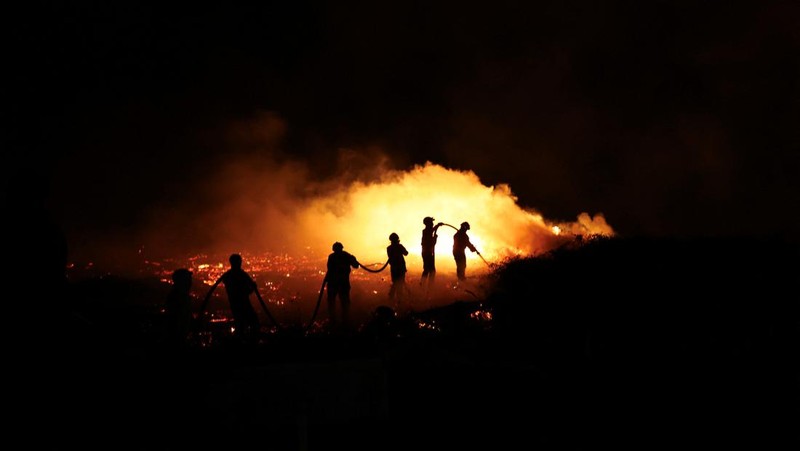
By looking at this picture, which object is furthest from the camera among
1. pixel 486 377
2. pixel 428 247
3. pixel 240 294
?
pixel 428 247

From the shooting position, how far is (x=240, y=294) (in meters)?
9.88

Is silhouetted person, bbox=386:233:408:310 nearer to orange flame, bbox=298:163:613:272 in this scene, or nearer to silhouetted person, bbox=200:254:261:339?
silhouetted person, bbox=200:254:261:339

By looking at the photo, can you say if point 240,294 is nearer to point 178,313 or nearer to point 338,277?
point 178,313

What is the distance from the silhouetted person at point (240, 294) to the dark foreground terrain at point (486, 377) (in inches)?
26.1

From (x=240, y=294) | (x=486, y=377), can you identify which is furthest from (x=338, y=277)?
(x=486, y=377)

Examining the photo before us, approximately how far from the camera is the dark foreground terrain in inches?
188

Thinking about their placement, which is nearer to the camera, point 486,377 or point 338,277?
point 486,377

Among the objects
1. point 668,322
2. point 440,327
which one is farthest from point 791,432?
point 440,327

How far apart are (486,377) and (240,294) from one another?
200 inches

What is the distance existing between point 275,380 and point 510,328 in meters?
6.46

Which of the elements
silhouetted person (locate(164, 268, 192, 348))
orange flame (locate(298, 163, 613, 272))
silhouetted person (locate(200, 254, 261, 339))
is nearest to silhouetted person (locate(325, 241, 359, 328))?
silhouetted person (locate(200, 254, 261, 339))

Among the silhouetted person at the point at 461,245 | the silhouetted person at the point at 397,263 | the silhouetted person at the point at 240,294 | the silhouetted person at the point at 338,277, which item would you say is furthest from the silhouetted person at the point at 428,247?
the silhouetted person at the point at 240,294

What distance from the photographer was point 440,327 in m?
10.6

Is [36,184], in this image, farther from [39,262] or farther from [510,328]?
[510,328]
